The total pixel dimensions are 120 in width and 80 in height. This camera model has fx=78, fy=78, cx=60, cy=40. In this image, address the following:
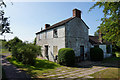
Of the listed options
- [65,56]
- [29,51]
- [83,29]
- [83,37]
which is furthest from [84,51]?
[29,51]

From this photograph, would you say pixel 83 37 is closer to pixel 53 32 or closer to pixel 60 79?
pixel 53 32

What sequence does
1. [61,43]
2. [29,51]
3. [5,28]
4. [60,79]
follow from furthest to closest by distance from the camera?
[61,43] < [29,51] < [5,28] < [60,79]

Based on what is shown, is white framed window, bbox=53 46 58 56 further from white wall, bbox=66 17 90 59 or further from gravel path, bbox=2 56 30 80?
gravel path, bbox=2 56 30 80

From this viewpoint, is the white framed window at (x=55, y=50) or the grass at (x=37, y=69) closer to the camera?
the grass at (x=37, y=69)

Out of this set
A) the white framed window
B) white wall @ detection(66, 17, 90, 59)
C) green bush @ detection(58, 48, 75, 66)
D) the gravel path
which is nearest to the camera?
the gravel path

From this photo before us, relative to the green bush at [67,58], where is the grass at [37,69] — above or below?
below

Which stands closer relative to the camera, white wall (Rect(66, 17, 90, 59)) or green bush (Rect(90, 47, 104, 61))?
white wall (Rect(66, 17, 90, 59))

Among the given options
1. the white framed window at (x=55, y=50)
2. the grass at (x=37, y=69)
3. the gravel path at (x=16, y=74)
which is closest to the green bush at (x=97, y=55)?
the white framed window at (x=55, y=50)

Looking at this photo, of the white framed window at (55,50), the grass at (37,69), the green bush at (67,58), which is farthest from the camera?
the white framed window at (55,50)

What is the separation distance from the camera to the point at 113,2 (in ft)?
11.0

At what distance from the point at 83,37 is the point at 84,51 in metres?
2.66

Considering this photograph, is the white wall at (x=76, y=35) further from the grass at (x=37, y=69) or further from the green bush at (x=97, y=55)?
the grass at (x=37, y=69)

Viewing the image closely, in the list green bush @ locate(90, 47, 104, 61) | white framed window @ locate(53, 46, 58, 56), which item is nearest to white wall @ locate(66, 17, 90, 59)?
green bush @ locate(90, 47, 104, 61)

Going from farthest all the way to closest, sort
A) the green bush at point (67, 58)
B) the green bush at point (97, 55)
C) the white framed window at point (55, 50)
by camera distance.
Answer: the white framed window at point (55, 50) → the green bush at point (97, 55) → the green bush at point (67, 58)
